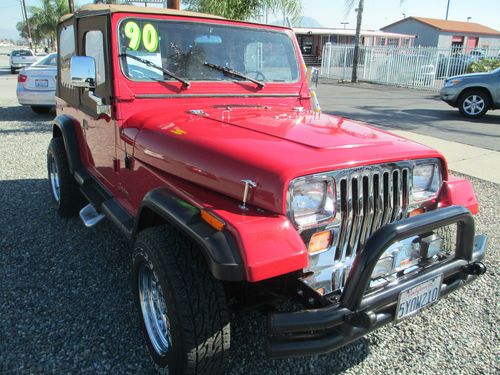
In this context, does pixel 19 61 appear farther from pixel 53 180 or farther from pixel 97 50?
pixel 97 50

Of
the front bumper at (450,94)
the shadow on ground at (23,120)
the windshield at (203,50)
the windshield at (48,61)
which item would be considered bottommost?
the shadow on ground at (23,120)

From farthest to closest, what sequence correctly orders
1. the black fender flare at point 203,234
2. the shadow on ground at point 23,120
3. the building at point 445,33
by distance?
the building at point 445,33
the shadow on ground at point 23,120
the black fender flare at point 203,234

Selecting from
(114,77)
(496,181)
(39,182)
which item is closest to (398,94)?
(496,181)

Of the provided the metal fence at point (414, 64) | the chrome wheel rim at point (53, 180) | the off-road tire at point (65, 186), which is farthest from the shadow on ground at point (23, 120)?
the metal fence at point (414, 64)

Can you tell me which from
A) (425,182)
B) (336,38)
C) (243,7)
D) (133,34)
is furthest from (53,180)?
(336,38)

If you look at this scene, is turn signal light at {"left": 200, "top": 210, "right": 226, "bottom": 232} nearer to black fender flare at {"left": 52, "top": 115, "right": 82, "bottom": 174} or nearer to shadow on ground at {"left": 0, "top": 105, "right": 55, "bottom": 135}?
black fender flare at {"left": 52, "top": 115, "right": 82, "bottom": 174}

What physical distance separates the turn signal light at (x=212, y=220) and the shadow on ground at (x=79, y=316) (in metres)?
0.99

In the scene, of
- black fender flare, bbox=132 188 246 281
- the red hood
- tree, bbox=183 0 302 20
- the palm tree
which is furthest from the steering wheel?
the palm tree

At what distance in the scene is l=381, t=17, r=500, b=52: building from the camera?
142 ft

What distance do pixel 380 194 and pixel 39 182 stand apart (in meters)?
4.88

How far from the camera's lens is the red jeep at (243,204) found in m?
1.80

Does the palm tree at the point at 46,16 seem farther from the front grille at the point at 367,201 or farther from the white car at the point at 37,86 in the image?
the front grille at the point at 367,201

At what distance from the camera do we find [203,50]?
3.17m

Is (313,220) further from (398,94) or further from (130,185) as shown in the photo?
(398,94)
